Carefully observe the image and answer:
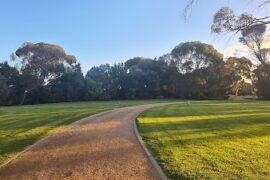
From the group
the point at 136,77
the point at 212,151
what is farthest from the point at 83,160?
the point at 136,77

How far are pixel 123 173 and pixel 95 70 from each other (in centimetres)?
6122

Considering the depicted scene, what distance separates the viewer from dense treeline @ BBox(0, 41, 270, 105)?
5581 centimetres

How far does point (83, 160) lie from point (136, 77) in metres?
53.8

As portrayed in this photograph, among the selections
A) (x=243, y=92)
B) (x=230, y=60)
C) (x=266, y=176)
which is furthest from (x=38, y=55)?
(x=266, y=176)

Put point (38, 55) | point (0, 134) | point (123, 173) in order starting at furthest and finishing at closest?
1. point (38, 55)
2. point (0, 134)
3. point (123, 173)

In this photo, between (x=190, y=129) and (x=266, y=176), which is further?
(x=190, y=129)

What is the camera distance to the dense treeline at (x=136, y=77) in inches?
2197

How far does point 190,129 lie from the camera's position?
12.8 m

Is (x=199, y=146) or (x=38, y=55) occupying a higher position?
(x=38, y=55)

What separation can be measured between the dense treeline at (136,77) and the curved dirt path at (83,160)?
46237 mm

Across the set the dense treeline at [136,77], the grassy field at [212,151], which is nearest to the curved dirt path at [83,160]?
the grassy field at [212,151]

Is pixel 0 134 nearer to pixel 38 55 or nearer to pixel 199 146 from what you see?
pixel 199 146

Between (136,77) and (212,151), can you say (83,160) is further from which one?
(136,77)

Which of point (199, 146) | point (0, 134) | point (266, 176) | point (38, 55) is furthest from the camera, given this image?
point (38, 55)
